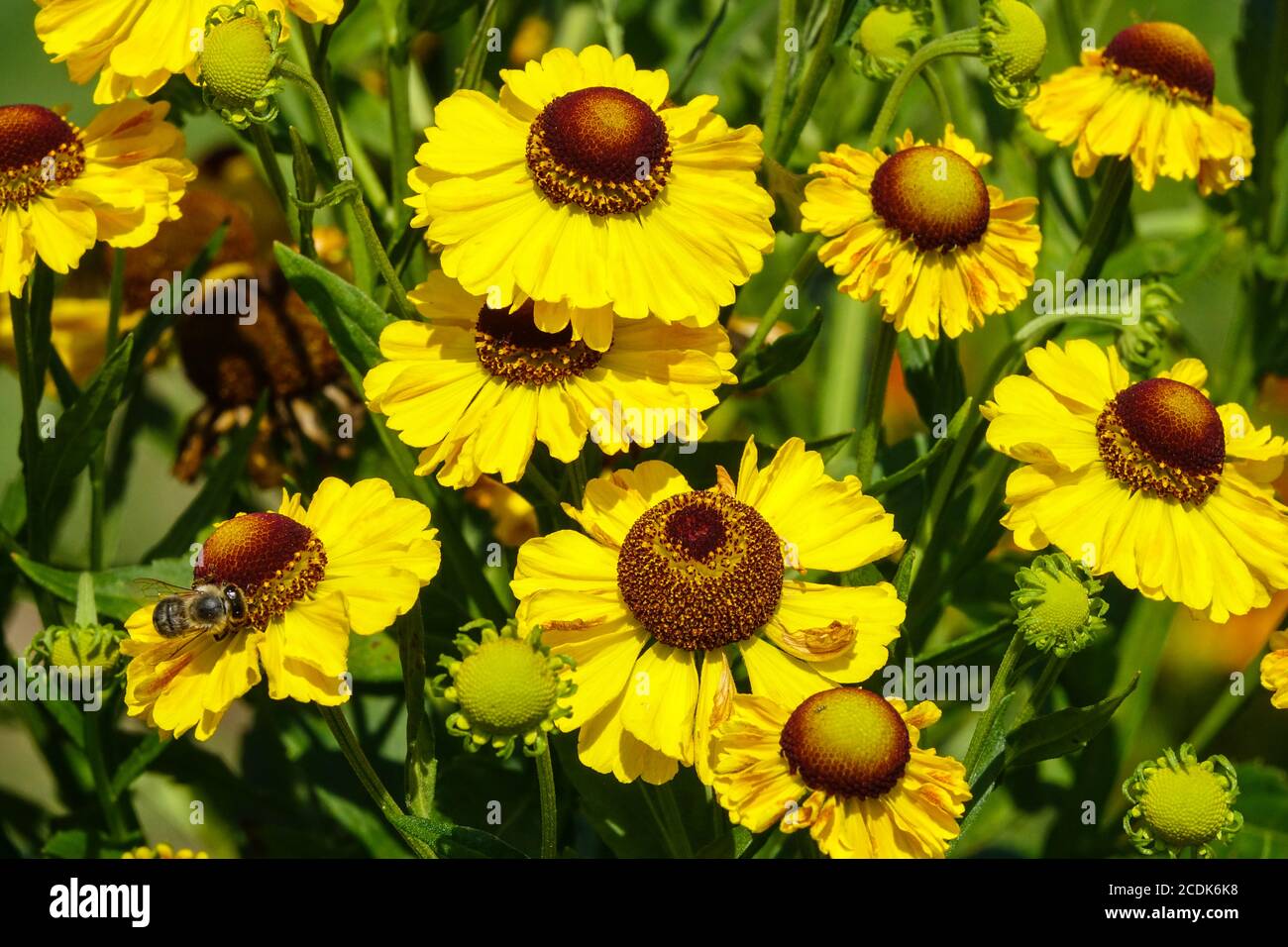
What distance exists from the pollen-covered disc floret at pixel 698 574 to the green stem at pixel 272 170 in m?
0.32

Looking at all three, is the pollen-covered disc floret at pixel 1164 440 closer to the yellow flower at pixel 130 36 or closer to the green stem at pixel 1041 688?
the green stem at pixel 1041 688

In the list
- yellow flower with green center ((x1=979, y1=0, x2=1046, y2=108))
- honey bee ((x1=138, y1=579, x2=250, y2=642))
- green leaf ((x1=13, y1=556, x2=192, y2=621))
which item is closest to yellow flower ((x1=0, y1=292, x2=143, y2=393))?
green leaf ((x1=13, y1=556, x2=192, y2=621))

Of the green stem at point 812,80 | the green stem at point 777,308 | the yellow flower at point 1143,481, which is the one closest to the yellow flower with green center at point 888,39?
the green stem at point 812,80

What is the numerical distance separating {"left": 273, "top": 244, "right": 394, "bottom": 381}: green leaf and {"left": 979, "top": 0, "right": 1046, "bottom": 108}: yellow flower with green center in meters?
0.42

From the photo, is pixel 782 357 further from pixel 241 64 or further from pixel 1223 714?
pixel 1223 714

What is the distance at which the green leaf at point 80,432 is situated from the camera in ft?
3.28

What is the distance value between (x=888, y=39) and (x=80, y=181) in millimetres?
559

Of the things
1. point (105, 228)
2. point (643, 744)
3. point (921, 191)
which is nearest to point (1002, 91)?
point (921, 191)

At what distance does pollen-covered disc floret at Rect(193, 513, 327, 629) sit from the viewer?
83 centimetres

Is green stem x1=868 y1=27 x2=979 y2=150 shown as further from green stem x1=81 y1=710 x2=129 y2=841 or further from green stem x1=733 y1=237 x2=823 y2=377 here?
green stem x1=81 y1=710 x2=129 y2=841

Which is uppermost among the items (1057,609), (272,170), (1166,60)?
(1166,60)

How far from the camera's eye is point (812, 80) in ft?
3.22

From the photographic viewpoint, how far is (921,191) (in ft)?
3.00

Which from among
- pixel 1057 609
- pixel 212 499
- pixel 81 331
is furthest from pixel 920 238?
pixel 81 331
